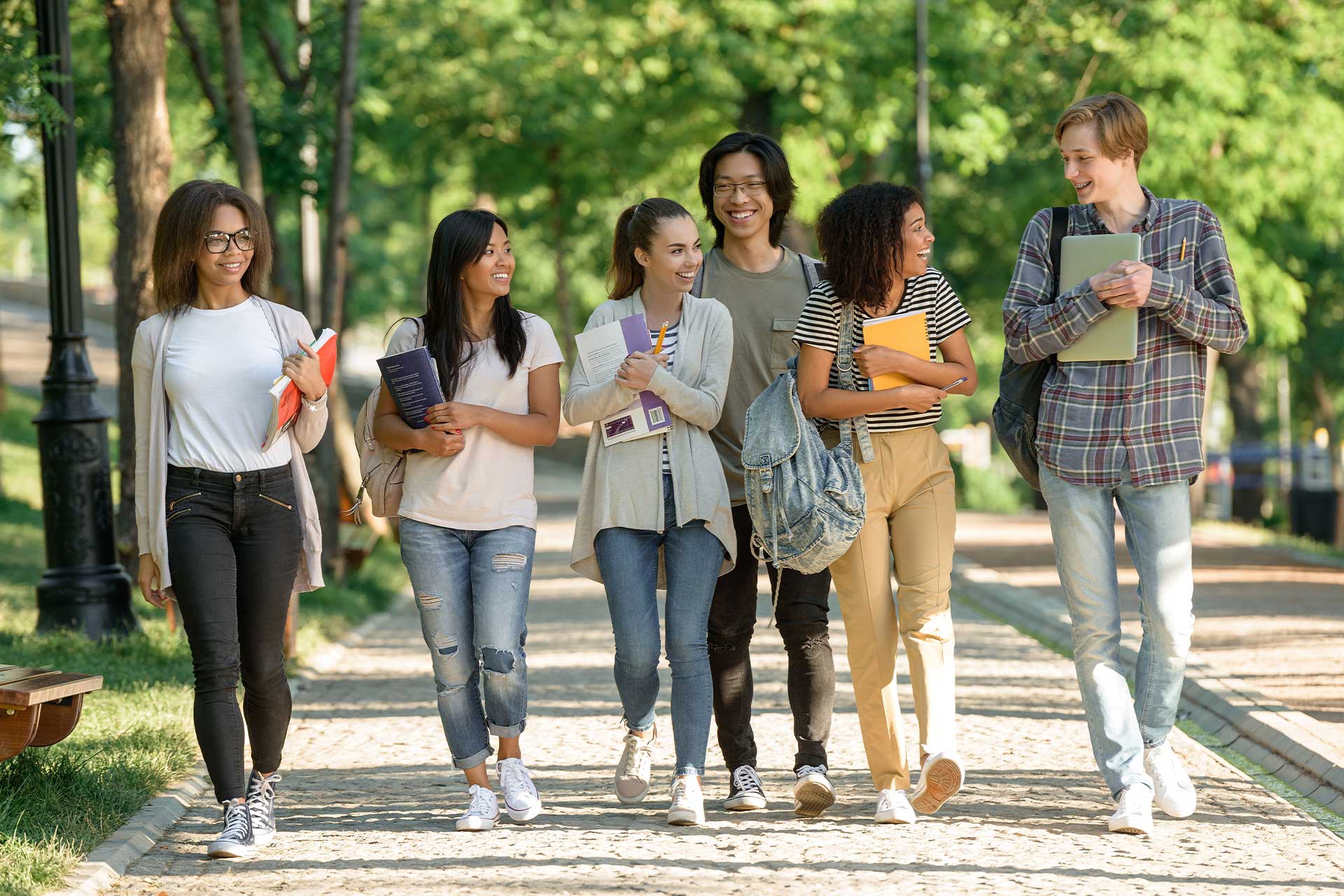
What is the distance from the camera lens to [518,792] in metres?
5.49

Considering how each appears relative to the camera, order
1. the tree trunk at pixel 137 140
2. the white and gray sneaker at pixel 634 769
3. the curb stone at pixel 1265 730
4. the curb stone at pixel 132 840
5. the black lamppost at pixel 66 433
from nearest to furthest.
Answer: the curb stone at pixel 132 840 < the white and gray sneaker at pixel 634 769 < the curb stone at pixel 1265 730 < the black lamppost at pixel 66 433 < the tree trunk at pixel 137 140

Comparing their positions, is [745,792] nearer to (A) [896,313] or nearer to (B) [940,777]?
(B) [940,777]

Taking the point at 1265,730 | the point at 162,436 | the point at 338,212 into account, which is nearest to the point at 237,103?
the point at 338,212

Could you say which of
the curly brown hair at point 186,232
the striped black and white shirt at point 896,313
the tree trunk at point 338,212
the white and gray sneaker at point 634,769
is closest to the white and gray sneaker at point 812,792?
the white and gray sneaker at point 634,769

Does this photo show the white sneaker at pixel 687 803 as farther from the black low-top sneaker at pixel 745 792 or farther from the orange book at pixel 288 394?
the orange book at pixel 288 394

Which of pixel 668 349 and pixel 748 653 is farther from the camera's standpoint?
pixel 748 653

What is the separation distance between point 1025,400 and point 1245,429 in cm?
2763

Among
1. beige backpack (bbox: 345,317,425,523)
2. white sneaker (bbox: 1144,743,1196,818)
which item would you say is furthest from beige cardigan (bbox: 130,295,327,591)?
white sneaker (bbox: 1144,743,1196,818)

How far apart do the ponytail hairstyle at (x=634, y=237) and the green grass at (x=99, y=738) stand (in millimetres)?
2359

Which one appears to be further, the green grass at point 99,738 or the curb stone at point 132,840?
the green grass at point 99,738

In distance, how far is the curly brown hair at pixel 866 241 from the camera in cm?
526

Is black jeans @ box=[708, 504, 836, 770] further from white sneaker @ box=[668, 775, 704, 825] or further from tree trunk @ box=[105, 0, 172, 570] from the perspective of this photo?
tree trunk @ box=[105, 0, 172, 570]

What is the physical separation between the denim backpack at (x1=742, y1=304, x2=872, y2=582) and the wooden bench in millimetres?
2182

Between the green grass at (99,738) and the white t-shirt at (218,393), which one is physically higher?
the white t-shirt at (218,393)
